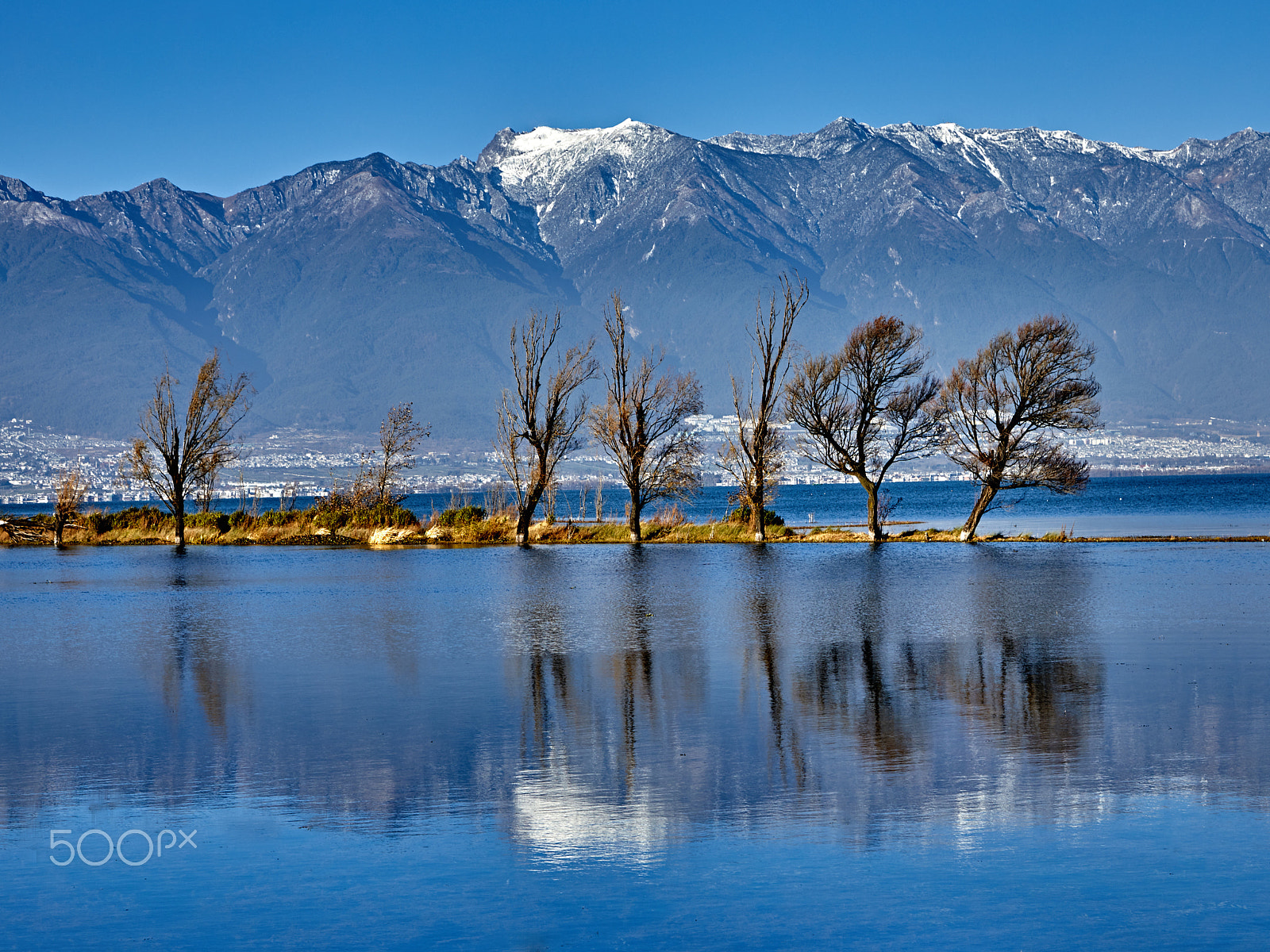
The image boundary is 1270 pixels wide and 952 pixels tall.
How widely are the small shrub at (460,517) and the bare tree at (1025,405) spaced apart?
25.0 meters

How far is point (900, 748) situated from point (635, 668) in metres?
7.27

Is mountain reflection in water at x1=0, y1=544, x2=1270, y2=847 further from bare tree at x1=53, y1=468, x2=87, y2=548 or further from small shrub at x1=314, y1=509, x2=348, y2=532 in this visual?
A: small shrub at x1=314, y1=509, x2=348, y2=532

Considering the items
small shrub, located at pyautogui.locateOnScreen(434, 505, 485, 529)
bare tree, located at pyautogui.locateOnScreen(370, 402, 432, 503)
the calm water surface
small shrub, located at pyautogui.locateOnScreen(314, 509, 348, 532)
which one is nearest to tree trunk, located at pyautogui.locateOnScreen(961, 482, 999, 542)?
small shrub, located at pyautogui.locateOnScreen(434, 505, 485, 529)

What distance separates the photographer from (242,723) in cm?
1540

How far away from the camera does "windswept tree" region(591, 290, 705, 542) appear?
57438 millimetres

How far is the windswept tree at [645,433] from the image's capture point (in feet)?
188

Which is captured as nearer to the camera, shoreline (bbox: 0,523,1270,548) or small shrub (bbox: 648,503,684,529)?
shoreline (bbox: 0,523,1270,548)

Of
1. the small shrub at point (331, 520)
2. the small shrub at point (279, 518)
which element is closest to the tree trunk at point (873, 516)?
the small shrub at point (331, 520)

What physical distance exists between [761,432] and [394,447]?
19.0 metres

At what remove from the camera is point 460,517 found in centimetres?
6269

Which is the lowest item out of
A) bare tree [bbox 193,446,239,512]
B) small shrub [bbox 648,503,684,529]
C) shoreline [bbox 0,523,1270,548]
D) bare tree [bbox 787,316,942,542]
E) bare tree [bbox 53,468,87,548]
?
shoreline [bbox 0,523,1270,548]

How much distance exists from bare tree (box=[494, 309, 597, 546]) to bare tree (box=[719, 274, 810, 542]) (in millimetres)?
8101

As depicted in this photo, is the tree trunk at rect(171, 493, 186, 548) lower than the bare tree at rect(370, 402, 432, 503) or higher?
lower

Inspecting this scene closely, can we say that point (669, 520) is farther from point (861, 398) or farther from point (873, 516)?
point (861, 398)
